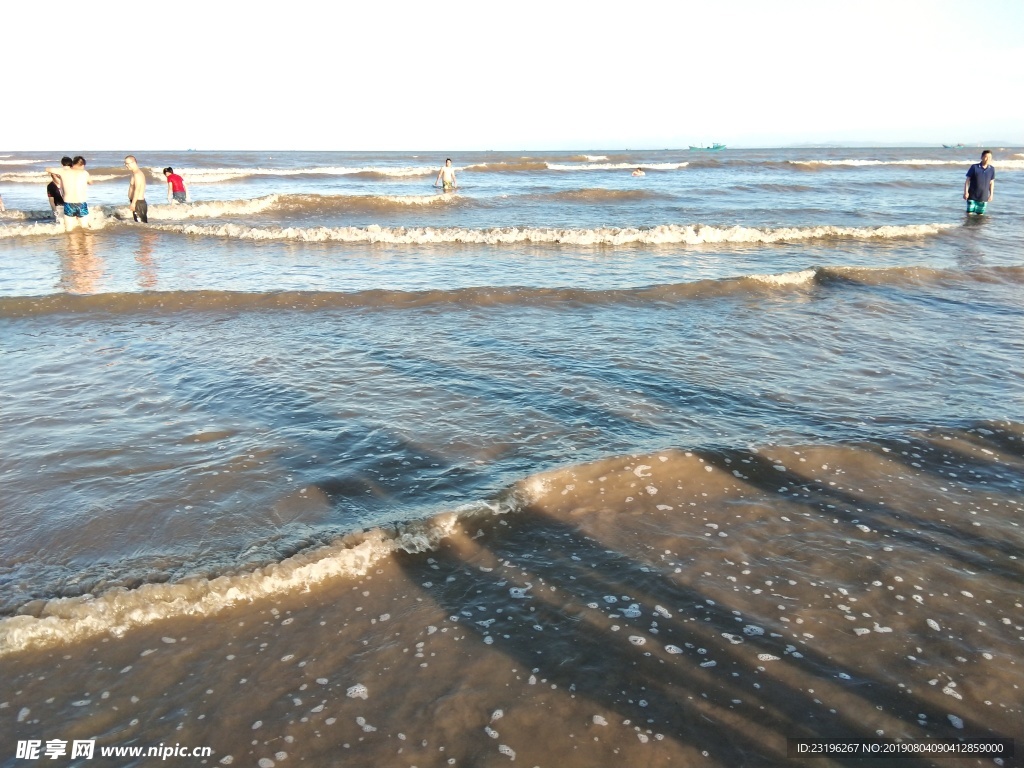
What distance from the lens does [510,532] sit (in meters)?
4.25

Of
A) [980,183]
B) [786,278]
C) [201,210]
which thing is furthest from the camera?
[201,210]

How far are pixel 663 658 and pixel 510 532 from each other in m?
1.36

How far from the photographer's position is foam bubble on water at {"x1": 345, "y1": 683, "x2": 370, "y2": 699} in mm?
2990

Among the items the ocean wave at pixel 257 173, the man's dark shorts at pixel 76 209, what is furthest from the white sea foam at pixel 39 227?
the ocean wave at pixel 257 173

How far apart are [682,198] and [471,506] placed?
84.8ft

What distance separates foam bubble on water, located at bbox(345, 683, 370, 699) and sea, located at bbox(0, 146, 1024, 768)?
12 millimetres

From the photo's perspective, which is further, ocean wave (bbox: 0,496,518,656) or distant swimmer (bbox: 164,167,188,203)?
distant swimmer (bbox: 164,167,188,203)

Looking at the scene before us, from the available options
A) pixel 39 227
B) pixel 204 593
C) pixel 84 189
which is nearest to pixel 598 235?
pixel 84 189

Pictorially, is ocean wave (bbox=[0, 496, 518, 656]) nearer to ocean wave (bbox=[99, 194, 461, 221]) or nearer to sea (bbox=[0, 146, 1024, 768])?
sea (bbox=[0, 146, 1024, 768])

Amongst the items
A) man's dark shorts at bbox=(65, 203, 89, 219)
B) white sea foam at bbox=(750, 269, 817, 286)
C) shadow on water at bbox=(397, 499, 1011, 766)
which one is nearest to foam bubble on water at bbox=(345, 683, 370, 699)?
shadow on water at bbox=(397, 499, 1011, 766)

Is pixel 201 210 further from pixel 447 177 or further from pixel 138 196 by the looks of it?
pixel 447 177

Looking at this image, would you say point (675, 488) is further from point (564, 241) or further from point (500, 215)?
point (500, 215)

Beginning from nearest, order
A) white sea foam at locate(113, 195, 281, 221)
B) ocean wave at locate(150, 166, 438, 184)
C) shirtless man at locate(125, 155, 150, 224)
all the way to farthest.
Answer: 1. shirtless man at locate(125, 155, 150, 224)
2. white sea foam at locate(113, 195, 281, 221)
3. ocean wave at locate(150, 166, 438, 184)

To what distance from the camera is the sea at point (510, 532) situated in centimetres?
287
